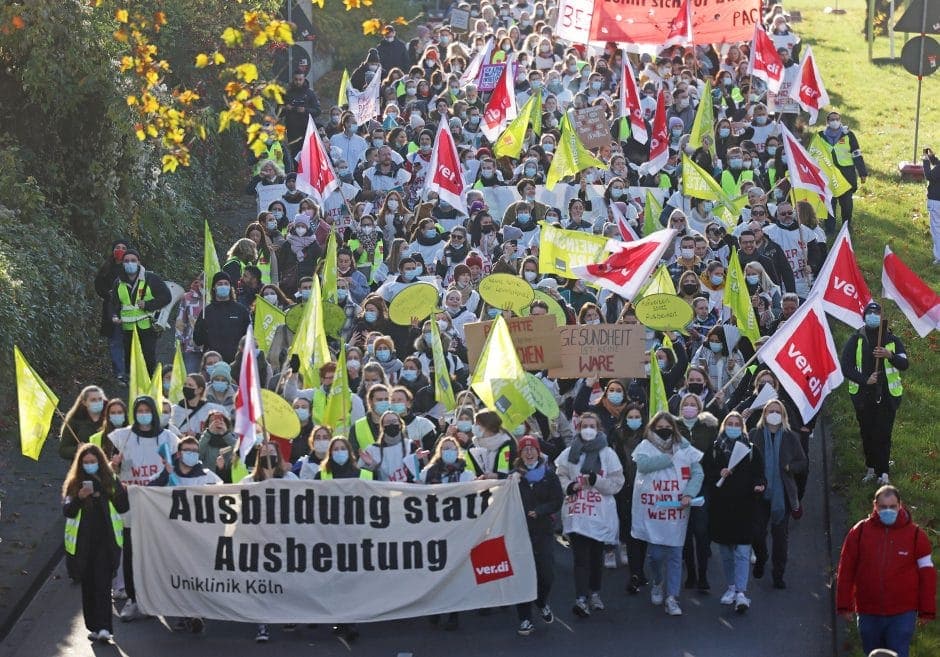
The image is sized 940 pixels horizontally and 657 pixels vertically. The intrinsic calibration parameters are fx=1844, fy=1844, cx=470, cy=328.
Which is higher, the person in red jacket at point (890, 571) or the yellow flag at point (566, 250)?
the yellow flag at point (566, 250)

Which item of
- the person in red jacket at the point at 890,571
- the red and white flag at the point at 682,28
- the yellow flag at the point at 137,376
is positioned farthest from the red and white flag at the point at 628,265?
the red and white flag at the point at 682,28

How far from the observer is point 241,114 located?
15992mm

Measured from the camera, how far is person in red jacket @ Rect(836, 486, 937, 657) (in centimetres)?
1255

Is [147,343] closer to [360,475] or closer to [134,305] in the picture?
[134,305]

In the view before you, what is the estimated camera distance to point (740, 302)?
17.7 metres

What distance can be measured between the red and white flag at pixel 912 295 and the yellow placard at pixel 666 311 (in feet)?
6.55

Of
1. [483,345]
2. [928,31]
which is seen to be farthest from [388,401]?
[928,31]

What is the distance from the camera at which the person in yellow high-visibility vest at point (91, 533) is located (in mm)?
13789

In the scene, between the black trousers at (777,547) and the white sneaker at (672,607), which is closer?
the white sneaker at (672,607)

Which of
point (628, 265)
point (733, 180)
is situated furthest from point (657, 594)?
point (733, 180)

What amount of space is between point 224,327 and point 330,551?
5288 mm

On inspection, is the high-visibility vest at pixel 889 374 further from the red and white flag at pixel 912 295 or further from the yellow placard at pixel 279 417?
the yellow placard at pixel 279 417

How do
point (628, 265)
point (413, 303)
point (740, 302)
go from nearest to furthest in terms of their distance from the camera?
point (740, 302) → point (628, 265) → point (413, 303)

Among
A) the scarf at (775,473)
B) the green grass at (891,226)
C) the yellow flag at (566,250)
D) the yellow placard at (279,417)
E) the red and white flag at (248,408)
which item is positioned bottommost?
the green grass at (891,226)
